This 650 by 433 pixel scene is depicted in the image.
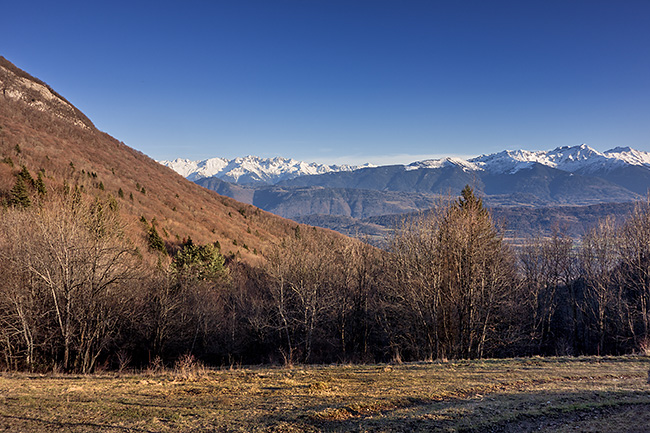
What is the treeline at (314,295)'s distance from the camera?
903 inches

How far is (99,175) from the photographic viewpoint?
296 ft

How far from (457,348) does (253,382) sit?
19.1 metres

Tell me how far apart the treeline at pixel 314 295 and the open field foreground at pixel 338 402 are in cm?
727

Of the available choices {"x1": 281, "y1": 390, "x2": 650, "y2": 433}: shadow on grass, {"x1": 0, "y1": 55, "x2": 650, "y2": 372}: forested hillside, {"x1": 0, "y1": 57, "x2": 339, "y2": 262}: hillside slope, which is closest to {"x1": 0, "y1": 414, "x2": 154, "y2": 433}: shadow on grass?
{"x1": 281, "y1": 390, "x2": 650, "y2": 433}: shadow on grass

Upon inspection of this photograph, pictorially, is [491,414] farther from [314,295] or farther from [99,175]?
[99,175]

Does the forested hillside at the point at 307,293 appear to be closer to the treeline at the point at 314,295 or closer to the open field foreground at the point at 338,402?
the treeline at the point at 314,295

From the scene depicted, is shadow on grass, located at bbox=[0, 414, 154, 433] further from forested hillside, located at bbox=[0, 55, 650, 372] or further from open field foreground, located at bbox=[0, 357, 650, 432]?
forested hillside, located at bbox=[0, 55, 650, 372]

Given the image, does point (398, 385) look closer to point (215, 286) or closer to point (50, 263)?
point (50, 263)

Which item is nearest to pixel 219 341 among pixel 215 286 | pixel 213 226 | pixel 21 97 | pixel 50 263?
pixel 215 286

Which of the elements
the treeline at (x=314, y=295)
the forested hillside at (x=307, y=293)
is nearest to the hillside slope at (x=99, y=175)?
the forested hillside at (x=307, y=293)

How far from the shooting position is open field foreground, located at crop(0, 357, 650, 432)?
7816 millimetres

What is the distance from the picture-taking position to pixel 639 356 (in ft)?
56.1

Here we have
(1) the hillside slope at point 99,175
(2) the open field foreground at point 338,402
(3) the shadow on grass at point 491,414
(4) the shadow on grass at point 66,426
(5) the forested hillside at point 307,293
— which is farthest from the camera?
(1) the hillside slope at point 99,175

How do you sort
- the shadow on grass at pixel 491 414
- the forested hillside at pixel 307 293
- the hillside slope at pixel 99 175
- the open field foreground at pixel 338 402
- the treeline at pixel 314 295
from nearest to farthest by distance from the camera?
the open field foreground at pixel 338 402
the shadow on grass at pixel 491 414
the treeline at pixel 314 295
the forested hillside at pixel 307 293
the hillside slope at pixel 99 175
